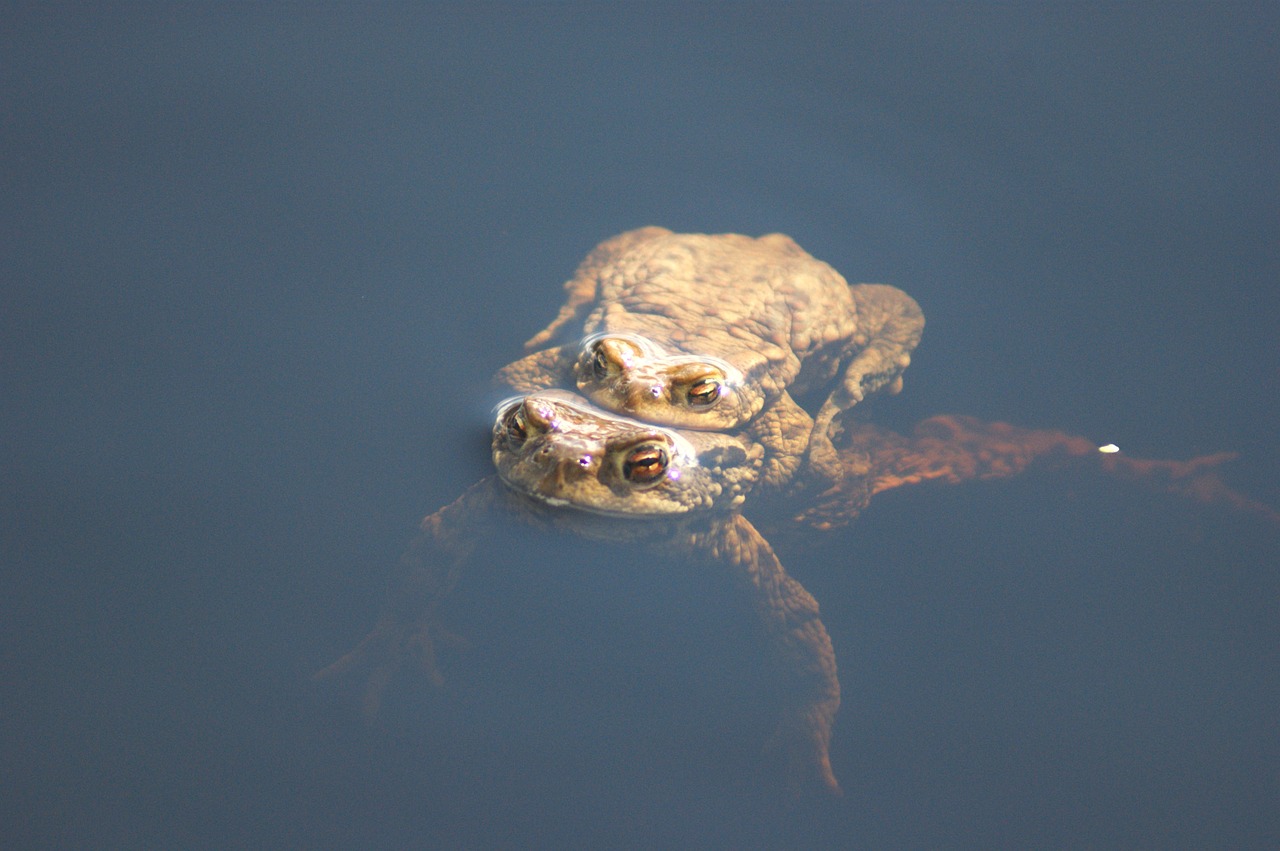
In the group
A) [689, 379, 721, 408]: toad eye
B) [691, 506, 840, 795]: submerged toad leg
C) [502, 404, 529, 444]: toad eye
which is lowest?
[691, 506, 840, 795]: submerged toad leg

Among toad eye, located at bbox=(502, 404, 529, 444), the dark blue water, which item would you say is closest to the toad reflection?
toad eye, located at bbox=(502, 404, 529, 444)

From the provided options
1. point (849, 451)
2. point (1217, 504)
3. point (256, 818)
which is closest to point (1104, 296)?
point (1217, 504)

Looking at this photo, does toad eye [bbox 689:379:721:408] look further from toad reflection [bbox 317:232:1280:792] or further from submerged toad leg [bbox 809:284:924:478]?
submerged toad leg [bbox 809:284:924:478]

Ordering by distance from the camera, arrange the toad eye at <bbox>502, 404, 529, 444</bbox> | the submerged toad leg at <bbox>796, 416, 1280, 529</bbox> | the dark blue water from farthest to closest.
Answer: the submerged toad leg at <bbox>796, 416, 1280, 529</bbox>, the toad eye at <bbox>502, 404, 529, 444</bbox>, the dark blue water

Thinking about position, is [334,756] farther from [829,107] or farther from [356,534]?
[829,107]

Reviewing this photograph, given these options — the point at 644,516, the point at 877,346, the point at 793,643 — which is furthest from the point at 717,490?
the point at 877,346

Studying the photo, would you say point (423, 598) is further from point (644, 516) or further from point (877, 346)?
point (877, 346)
